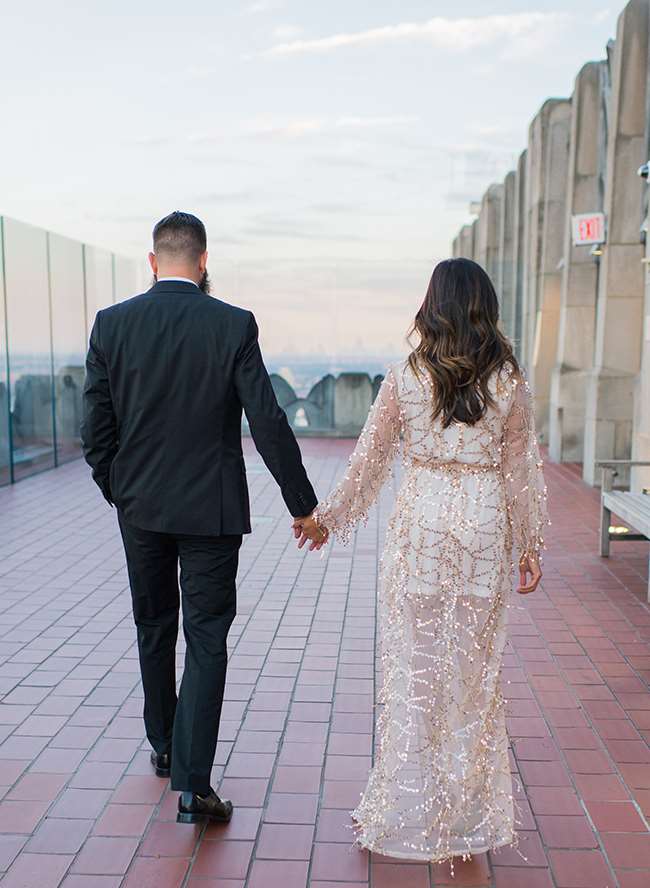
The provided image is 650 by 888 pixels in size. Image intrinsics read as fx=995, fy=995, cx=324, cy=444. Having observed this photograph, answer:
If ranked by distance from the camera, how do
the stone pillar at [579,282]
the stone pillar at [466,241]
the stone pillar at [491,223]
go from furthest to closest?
1. the stone pillar at [466,241]
2. the stone pillar at [491,223]
3. the stone pillar at [579,282]

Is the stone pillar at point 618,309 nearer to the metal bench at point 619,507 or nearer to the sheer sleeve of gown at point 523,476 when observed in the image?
the metal bench at point 619,507

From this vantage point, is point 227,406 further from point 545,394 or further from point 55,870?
point 545,394

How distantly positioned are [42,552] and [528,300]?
1223cm

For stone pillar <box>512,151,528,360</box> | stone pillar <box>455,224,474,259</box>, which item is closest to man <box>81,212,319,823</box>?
stone pillar <box>512,151,528,360</box>

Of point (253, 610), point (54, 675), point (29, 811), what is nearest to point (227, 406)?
point (29, 811)

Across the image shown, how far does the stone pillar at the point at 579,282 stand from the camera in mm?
13688

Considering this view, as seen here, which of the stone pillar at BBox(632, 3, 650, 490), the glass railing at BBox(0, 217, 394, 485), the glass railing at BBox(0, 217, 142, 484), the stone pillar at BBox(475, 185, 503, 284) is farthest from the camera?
the stone pillar at BBox(475, 185, 503, 284)

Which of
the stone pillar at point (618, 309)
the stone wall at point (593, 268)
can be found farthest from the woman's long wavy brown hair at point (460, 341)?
the stone pillar at point (618, 309)

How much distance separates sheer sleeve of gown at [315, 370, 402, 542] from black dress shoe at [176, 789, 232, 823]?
99 cm

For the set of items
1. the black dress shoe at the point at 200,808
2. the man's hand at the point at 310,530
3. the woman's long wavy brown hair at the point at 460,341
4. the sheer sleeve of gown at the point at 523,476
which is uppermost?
the woman's long wavy brown hair at the point at 460,341

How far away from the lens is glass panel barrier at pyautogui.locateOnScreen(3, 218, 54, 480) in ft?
38.9

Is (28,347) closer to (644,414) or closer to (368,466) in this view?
(644,414)

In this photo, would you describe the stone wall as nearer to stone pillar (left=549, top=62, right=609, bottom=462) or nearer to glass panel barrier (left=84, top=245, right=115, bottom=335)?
stone pillar (left=549, top=62, right=609, bottom=462)

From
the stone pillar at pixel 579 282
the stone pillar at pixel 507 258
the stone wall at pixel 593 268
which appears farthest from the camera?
the stone pillar at pixel 507 258
